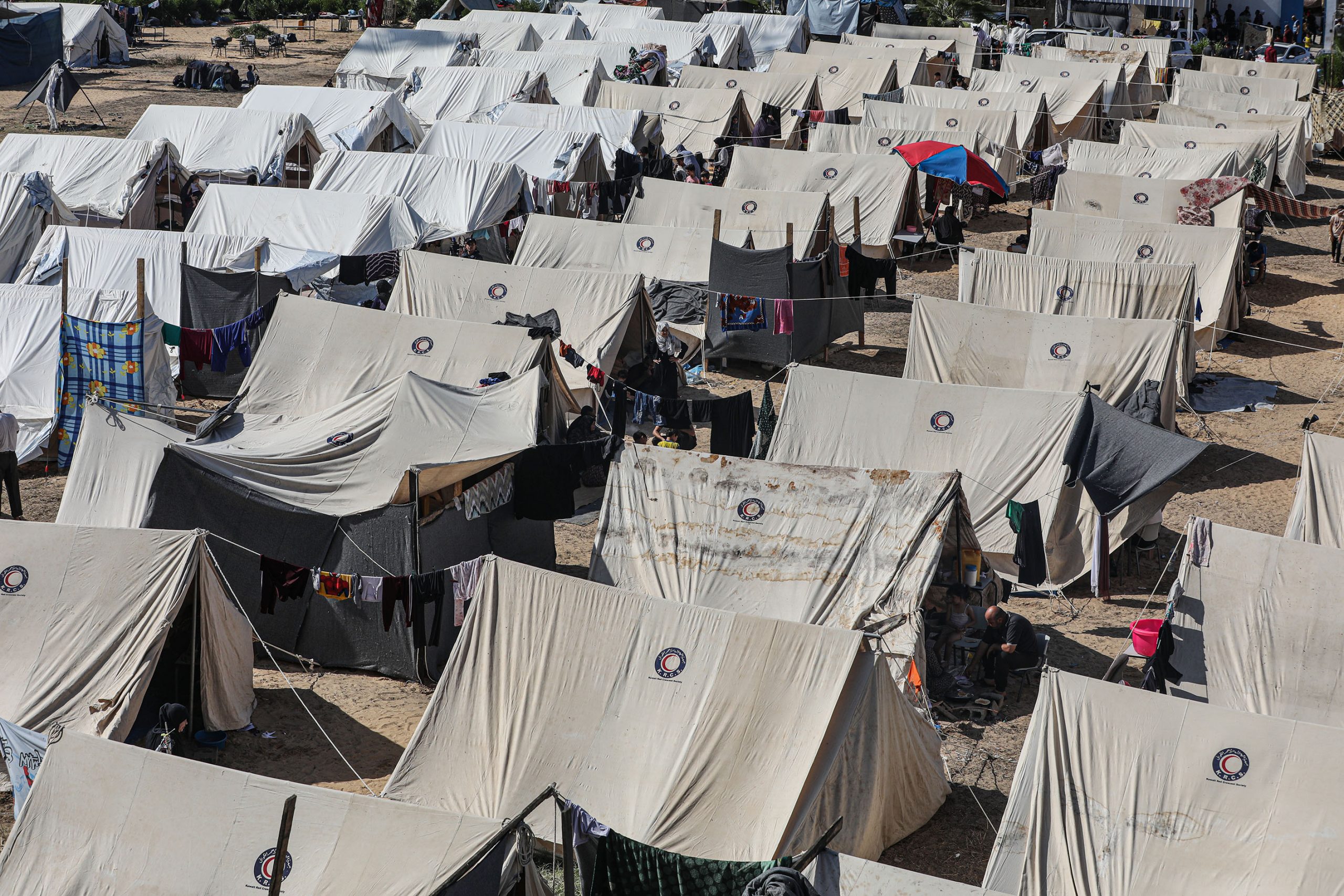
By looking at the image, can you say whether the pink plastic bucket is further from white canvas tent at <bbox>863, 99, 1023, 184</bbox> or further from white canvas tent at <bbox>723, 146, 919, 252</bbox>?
white canvas tent at <bbox>863, 99, 1023, 184</bbox>

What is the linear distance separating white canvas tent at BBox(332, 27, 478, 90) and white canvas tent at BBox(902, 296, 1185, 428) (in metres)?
23.3

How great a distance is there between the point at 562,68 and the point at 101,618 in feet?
91.1

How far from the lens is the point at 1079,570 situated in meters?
17.4

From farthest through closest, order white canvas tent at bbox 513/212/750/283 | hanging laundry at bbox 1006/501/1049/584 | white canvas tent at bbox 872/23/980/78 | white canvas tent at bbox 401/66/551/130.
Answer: white canvas tent at bbox 872/23/980/78 < white canvas tent at bbox 401/66/551/130 < white canvas tent at bbox 513/212/750/283 < hanging laundry at bbox 1006/501/1049/584

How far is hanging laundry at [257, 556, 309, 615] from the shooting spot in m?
15.1

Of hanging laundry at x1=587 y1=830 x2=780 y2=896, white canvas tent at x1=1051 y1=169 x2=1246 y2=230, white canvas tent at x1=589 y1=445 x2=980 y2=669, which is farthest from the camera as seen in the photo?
white canvas tent at x1=1051 y1=169 x2=1246 y2=230

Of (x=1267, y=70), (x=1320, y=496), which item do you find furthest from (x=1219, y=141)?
(x=1320, y=496)

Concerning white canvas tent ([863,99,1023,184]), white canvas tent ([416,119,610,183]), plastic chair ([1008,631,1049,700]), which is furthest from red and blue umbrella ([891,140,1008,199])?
plastic chair ([1008,631,1049,700])

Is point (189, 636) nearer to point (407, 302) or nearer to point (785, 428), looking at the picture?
point (785, 428)

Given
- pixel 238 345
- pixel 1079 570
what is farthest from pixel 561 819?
pixel 238 345

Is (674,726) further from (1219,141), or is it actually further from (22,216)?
(1219,141)

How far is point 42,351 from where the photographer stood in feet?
68.5

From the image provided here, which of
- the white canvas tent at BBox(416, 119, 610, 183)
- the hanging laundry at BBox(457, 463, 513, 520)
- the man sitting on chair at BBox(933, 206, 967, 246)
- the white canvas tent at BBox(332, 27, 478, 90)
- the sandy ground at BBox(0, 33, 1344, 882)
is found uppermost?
the white canvas tent at BBox(332, 27, 478, 90)

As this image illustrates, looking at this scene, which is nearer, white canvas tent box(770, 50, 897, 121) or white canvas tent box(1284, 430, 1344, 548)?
white canvas tent box(1284, 430, 1344, 548)
